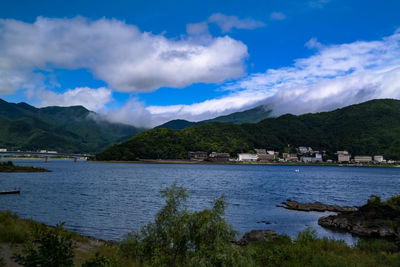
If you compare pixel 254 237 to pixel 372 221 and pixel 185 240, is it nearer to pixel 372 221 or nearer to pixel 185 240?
pixel 372 221

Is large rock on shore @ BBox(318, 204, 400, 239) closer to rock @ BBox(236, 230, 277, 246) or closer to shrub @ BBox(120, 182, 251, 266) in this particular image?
rock @ BBox(236, 230, 277, 246)

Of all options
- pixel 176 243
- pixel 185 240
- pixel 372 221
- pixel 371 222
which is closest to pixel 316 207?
pixel 372 221

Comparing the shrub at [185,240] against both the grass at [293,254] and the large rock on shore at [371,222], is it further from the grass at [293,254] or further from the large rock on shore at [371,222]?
the large rock on shore at [371,222]

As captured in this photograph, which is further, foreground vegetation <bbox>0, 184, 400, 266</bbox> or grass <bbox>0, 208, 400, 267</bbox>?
grass <bbox>0, 208, 400, 267</bbox>

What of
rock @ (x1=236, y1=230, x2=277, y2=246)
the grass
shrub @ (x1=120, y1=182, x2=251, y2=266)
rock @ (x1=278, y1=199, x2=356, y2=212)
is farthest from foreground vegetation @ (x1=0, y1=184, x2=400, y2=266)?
rock @ (x1=278, y1=199, x2=356, y2=212)

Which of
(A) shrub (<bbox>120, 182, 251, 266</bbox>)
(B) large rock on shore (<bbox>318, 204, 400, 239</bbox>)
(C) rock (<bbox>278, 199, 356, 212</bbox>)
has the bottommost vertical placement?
(C) rock (<bbox>278, 199, 356, 212</bbox>)

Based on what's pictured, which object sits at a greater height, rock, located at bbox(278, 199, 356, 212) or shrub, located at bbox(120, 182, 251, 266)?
shrub, located at bbox(120, 182, 251, 266)

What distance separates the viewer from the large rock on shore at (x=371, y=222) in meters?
31.8

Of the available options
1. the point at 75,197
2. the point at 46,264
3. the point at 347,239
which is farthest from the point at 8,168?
the point at 46,264

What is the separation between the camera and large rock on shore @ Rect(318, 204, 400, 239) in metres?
31.8

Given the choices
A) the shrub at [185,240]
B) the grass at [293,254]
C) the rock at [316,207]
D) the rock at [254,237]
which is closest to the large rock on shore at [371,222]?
the rock at [316,207]

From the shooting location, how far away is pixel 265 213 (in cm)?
4581

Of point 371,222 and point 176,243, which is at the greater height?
point 176,243

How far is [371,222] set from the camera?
34219mm
